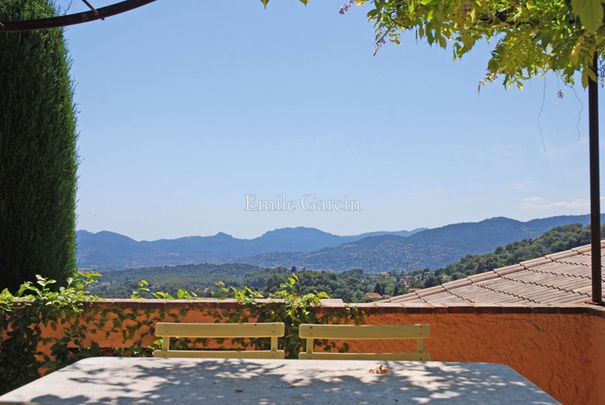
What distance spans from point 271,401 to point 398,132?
933 inches

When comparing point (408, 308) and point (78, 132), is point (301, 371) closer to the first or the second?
point (408, 308)

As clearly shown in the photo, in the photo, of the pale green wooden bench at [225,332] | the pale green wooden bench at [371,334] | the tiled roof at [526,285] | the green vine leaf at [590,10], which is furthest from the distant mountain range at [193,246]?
the green vine leaf at [590,10]

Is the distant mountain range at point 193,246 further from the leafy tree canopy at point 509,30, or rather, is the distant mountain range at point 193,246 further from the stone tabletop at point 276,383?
the stone tabletop at point 276,383

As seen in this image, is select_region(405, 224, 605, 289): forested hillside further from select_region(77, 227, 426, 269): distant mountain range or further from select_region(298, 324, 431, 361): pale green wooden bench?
select_region(77, 227, 426, 269): distant mountain range

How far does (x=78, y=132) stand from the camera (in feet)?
22.7

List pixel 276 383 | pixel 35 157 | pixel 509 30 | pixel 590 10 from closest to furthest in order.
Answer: pixel 590 10, pixel 276 383, pixel 509 30, pixel 35 157

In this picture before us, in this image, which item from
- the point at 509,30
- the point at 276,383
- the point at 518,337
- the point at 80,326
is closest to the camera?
the point at 276,383

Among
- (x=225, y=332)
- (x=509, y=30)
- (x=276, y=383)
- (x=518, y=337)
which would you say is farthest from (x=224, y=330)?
(x=509, y=30)

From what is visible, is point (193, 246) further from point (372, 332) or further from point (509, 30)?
point (372, 332)

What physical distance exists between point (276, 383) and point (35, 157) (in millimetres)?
5044

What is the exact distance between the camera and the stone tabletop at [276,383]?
2.32 meters

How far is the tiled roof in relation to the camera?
5.65m

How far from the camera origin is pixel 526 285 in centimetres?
660

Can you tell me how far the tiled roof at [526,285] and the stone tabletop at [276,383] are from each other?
9.27ft
